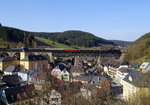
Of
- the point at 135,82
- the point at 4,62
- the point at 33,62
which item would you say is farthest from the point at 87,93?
the point at 4,62

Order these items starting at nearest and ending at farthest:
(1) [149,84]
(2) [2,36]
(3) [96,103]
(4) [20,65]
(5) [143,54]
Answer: (3) [96,103] → (1) [149,84] → (4) [20,65] → (5) [143,54] → (2) [2,36]

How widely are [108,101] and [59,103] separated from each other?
5.78 m

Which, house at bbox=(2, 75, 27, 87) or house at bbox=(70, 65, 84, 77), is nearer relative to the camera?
house at bbox=(2, 75, 27, 87)

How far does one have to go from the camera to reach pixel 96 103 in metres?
18.6

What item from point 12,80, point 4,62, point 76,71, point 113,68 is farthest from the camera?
point 113,68

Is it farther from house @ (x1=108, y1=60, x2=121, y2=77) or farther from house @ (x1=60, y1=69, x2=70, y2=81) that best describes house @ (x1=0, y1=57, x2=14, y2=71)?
house @ (x1=108, y1=60, x2=121, y2=77)

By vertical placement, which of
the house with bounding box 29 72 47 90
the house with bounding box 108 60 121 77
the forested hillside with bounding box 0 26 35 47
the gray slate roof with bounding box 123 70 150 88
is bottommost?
the house with bounding box 108 60 121 77

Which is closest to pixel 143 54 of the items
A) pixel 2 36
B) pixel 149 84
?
pixel 149 84

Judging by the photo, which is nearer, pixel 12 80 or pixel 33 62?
pixel 12 80

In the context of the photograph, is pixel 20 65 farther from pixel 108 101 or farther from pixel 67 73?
pixel 108 101

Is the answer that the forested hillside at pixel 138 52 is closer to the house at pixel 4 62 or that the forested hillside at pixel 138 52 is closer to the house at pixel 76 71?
the house at pixel 76 71

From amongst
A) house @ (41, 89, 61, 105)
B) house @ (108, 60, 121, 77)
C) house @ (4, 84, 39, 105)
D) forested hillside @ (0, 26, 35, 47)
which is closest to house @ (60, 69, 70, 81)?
house @ (108, 60, 121, 77)

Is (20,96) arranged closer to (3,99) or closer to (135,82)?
(3,99)

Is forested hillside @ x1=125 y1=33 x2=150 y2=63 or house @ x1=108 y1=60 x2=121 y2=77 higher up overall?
forested hillside @ x1=125 y1=33 x2=150 y2=63
